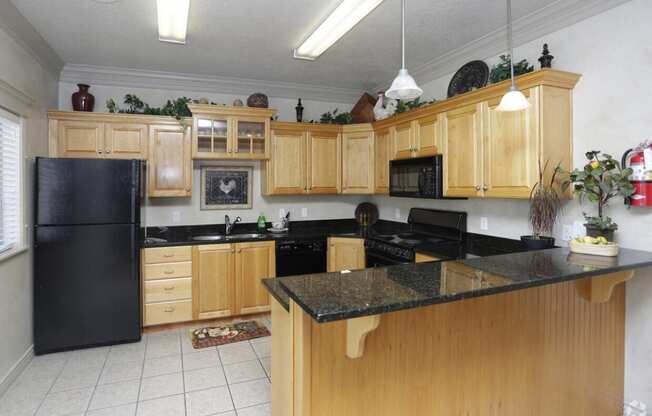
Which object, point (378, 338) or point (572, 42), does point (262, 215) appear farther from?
point (572, 42)

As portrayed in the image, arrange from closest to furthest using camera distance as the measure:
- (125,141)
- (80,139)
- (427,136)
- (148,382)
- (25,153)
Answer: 1. (148,382)
2. (25,153)
3. (427,136)
4. (80,139)
5. (125,141)

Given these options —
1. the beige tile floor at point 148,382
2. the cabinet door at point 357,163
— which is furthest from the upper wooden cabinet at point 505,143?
the beige tile floor at point 148,382

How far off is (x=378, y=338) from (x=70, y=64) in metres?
4.07

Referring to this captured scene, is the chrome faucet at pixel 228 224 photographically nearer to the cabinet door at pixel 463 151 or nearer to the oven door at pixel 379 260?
the oven door at pixel 379 260

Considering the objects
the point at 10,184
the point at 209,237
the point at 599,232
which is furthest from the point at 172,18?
the point at 599,232

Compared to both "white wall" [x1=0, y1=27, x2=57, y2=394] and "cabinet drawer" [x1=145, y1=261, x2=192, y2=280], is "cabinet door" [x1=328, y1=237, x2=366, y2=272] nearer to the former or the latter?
"cabinet drawer" [x1=145, y1=261, x2=192, y2=280]

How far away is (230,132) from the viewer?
405 centimetres

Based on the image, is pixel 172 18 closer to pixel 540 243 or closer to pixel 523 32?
pixel 523 32

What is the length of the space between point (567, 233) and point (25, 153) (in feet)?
13.9

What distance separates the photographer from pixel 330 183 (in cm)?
453

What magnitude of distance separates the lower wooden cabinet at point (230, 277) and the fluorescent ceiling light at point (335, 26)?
2.02m

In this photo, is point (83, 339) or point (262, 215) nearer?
point (83, 339)

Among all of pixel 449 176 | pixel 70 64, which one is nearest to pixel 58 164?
pixel 70 64

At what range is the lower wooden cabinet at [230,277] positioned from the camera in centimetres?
383
